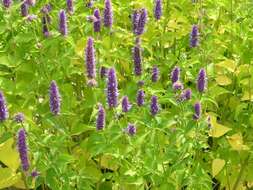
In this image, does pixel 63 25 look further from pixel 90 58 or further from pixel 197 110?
pixel 197 110

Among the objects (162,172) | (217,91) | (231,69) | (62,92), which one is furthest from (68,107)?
(231,69)

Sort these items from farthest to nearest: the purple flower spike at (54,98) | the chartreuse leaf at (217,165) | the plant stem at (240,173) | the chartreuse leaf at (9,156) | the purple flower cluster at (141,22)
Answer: the plant stem at (240,173), the chartreuse leaf at (217,165), the purple flower cluster at (141,22), the chartreuse leaf at (9,156), the purple flower spike at (54,98)

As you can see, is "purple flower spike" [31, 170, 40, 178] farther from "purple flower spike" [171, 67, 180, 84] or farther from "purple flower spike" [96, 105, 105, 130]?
"purple flower spike" [171, 67, 180, 84]

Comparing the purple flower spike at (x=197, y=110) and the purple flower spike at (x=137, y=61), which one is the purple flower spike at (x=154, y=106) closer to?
the purple flower spike at (x=197, y=110)

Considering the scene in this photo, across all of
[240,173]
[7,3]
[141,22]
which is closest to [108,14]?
[141,22]

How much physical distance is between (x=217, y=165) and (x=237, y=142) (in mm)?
225

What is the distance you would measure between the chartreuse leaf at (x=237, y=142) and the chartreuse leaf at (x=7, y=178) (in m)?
1.32

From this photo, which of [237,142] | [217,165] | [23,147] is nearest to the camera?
[23,147]

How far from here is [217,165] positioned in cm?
327

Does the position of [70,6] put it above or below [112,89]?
above

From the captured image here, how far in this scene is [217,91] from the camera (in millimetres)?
3336

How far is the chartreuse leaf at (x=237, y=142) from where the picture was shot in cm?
334

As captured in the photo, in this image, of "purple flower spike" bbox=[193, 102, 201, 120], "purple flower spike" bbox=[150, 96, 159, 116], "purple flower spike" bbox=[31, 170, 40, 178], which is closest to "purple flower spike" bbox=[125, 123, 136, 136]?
"purple flower spike" bbox=[150, 96, 159, 116]

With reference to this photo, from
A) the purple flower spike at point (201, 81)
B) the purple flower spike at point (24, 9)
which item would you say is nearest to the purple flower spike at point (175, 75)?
the purple flower spike at point (201, 81)
